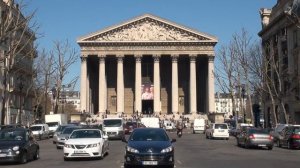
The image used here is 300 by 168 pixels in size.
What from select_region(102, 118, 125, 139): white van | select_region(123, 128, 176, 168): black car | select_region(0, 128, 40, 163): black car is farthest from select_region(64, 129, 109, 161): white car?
select_region(102, 118, 125, 139): white van

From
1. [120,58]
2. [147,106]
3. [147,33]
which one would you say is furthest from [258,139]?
[147,106]

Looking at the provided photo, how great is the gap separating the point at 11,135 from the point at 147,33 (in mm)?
72311

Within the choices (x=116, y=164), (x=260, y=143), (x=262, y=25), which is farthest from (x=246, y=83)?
(x=116, y=164)

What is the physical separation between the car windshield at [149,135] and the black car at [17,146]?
532 cm

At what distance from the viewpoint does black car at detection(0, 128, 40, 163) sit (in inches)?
777

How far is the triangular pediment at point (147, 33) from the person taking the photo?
303 feet

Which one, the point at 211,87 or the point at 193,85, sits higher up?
the point at 193,85

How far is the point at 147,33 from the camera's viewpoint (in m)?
92.6

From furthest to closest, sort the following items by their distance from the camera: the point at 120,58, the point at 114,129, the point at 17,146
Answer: the point at 120,58, the point at 114,129, the point at 17,146

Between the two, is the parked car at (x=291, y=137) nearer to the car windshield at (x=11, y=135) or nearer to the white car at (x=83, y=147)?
the white car at (x=83, y=147)

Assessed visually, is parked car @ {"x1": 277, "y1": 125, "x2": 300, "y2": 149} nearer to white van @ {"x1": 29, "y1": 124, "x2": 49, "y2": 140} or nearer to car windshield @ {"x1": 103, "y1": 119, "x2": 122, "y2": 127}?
car windshield @ {"x1": 103, "y1": 119, "x2": 122, "y2": 127}

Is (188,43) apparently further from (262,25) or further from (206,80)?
(262,25)

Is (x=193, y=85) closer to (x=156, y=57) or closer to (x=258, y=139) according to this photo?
(x=156, y=57)

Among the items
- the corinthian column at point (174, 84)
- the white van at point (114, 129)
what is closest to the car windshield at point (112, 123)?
the white van at point (114, 129)
